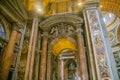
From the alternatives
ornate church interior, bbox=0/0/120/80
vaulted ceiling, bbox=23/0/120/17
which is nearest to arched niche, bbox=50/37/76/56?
ornate church interior, bbox=0/0/120/80

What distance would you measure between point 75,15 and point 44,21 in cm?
265

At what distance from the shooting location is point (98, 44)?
820 cm

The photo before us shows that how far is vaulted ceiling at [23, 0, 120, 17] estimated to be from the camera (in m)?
11.5

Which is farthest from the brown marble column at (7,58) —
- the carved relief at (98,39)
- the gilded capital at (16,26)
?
the carved relief at (98,39)

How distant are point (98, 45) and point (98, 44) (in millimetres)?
77

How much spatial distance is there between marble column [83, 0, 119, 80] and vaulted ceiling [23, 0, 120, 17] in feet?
7.64

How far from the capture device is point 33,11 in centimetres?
1064

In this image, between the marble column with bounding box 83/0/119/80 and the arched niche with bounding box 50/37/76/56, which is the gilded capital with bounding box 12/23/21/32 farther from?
the marble column with bounding box 83/0/119/80

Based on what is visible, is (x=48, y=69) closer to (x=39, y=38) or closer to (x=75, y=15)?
(x=39, y=38)

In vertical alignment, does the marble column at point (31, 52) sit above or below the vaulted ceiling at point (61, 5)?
below

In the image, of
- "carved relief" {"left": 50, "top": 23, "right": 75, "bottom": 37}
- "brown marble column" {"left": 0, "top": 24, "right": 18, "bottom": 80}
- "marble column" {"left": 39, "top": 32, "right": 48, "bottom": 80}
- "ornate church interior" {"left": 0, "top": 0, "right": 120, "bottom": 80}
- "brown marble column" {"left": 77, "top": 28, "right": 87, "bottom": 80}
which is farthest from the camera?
"carved relief" {"left": 50, "top": 23, "right": 75, "bottom": 37}

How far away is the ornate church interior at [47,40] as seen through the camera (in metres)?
7.64

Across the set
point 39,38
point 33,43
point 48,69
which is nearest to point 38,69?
point 48,69

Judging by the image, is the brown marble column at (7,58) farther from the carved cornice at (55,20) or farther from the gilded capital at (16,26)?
the carved cornice at (55,20)
